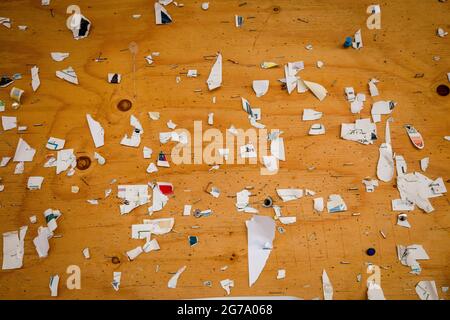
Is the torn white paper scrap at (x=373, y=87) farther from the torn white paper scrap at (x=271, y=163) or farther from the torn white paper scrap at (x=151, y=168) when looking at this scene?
the torn white paper scrap at (x=151, y=168)

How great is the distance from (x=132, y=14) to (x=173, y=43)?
Result: 119 mm

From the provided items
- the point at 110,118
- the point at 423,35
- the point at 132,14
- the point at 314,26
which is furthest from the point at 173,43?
the point at 423,35

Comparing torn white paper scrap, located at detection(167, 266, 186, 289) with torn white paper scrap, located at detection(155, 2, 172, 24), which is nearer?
torn white paper scrap, located at detection(167, 266, 186, 289)

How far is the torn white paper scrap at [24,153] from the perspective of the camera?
909 mm

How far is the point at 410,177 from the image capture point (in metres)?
0.89

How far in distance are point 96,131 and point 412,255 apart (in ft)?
2.32

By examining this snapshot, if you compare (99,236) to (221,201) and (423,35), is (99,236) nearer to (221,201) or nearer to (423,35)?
(221,201)

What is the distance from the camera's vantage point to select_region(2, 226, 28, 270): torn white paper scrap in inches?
34.4

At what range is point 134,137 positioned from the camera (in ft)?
2.99

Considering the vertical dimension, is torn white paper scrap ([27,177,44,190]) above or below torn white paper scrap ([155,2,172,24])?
below

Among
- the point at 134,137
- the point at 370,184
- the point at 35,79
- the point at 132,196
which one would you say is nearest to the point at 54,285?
the point at 132,196

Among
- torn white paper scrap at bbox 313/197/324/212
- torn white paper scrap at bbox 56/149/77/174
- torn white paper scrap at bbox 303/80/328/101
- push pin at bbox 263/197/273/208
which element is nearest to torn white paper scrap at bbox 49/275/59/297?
torn white paper scrap at bbox 56/149/77/174

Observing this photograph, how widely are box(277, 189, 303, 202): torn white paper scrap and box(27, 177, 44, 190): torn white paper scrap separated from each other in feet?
1.66

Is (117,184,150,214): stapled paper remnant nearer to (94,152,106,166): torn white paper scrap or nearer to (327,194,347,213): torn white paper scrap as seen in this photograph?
(94,152,106,166): torn white paper scrap
